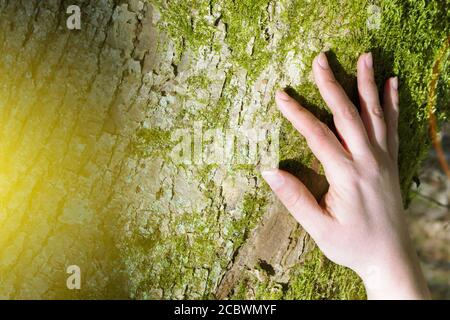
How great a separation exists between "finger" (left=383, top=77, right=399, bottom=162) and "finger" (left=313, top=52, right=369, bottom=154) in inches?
6.6

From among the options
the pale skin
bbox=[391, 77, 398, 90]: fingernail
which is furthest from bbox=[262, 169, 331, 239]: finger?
bbox=[391, 77, 398, 90]: fingernail

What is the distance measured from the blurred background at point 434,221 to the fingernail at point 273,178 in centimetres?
322

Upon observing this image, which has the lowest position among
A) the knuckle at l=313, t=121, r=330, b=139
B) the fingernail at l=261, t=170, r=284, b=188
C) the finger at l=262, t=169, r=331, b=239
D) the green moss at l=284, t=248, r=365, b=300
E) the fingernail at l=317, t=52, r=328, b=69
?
the green moss at l=284, t=248, r=365, b=300

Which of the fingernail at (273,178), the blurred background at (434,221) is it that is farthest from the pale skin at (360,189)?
the blurred background at (434,221)

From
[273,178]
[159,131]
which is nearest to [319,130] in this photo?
[273,178]

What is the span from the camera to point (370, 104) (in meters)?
1.62

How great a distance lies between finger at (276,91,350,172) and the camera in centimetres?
152

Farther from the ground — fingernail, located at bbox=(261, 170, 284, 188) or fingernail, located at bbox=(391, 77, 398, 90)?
fingernail, located at bbox=(391, 77, 398, 90)

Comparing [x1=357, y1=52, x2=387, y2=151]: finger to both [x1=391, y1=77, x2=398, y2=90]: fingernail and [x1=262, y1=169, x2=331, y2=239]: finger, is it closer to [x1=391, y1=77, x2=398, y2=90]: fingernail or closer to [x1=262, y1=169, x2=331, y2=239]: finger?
[x1=391, y1=77, x2=398, y2=90]: fingernail

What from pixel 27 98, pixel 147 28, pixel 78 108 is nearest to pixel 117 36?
pixel 147 28

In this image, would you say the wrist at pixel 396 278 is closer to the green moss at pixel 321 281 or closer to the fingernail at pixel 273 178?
the green moss at pixel 321 281

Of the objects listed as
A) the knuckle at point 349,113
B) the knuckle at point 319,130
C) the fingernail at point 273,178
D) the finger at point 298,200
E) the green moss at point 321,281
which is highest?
the knuckle at point 349,113

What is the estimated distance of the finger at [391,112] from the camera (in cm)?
167
